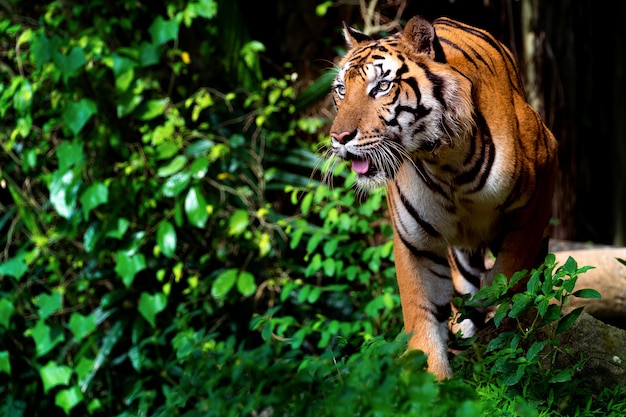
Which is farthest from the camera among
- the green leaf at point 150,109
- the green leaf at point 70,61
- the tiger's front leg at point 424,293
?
the green leaf at point 150,109

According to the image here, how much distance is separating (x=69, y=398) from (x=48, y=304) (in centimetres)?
60

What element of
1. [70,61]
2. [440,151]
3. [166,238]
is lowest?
[166,238]

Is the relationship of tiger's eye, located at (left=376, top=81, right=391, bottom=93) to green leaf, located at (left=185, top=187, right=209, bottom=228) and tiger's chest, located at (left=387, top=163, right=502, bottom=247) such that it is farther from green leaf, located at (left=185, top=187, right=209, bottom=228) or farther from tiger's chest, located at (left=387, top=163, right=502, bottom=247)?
green leaf, located at (left=185, top=187, right=209, bottom=228)

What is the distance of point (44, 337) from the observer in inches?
215

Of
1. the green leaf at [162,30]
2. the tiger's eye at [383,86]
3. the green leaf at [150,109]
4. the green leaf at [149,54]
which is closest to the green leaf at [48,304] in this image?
the green leaf at [150,109]

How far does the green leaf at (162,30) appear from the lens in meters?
5.12

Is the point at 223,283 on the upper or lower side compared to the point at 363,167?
lower

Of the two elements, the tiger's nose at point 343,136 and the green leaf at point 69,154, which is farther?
the green leaf at point 69,154

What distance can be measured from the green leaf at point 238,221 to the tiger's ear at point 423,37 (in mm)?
2459

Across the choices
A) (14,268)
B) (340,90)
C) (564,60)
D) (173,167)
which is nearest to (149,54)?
(173,167)

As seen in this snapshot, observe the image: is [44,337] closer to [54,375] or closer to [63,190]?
[54,375]

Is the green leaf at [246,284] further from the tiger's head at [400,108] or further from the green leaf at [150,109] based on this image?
the tiger's head at [400,108]

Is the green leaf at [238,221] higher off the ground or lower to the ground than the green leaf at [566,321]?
lower

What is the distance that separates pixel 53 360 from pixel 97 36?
2.13 metres
